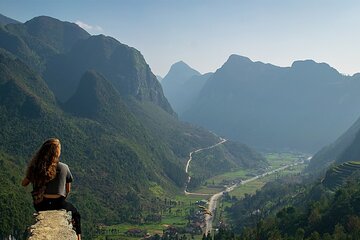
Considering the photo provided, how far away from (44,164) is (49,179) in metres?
0.44

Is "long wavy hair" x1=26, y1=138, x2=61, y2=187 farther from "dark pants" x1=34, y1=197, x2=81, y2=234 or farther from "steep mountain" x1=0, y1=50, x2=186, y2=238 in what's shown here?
"steep mountain" x1=0, y1=50, x2=186, y2=238

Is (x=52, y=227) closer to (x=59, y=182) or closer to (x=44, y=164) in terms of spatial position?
(x=59, y=182)

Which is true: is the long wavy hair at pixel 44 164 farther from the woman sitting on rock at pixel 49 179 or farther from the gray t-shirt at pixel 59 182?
the gray t-shirt at pixel 59 182

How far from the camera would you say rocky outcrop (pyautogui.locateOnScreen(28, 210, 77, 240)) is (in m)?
9.65

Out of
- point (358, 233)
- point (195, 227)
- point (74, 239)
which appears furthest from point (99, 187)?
point (74, 239)

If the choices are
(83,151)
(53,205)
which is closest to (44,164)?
(53,205)

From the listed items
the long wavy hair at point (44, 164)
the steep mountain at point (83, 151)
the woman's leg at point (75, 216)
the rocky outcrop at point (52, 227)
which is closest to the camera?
the rocky outcrop at point (52, 227)

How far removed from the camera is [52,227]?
10086 mm

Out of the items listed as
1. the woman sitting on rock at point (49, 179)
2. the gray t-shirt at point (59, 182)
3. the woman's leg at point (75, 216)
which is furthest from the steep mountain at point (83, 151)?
the gray t-shirt at point (59, 182)

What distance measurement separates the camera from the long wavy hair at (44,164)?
10469 mm

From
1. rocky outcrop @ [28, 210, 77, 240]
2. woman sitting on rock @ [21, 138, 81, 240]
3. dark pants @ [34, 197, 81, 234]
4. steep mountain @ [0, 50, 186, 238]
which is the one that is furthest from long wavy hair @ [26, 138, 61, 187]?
steep mountain @ [0, 50, 186, 238]

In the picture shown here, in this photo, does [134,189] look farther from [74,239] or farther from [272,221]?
[74,239]

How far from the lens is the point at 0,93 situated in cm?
17550

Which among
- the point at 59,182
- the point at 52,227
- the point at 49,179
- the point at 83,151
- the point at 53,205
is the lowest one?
the point at 83,151
